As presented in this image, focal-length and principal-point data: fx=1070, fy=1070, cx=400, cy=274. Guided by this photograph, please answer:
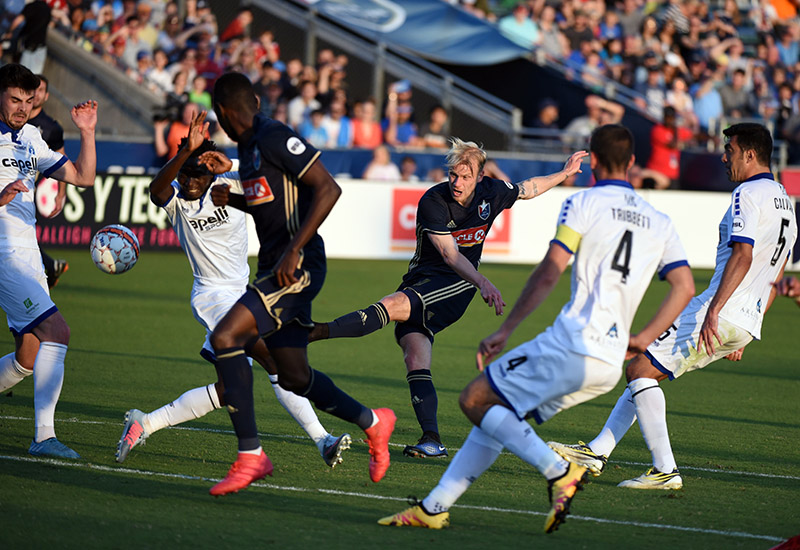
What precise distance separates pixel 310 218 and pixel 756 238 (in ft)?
9.31

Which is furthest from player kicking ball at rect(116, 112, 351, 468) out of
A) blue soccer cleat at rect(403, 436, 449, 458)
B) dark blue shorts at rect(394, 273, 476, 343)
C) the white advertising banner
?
the white advertising banner

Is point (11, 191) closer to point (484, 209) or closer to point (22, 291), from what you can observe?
point (22, 291)

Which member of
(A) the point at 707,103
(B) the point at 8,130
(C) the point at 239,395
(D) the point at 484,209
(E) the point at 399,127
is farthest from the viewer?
(A) the point at 707,103

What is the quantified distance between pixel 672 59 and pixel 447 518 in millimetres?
22698

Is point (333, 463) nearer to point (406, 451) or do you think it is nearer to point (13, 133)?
point (406, 451)

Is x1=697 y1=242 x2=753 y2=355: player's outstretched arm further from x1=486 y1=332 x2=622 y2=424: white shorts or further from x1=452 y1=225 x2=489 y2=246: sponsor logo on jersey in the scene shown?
x1=452 y1=225 x2=489 y2=246: sponsor logo on jersey

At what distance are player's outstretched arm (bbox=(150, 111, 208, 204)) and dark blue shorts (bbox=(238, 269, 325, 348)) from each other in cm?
88

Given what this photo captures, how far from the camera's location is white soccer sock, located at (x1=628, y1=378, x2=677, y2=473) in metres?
6.36

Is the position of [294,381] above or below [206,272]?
below

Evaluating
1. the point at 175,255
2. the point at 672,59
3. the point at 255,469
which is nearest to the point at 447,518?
the point at 255,469

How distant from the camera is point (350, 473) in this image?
6.43 metres

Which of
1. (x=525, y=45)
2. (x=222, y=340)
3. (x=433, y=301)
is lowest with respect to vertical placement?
(x=525, y=45)

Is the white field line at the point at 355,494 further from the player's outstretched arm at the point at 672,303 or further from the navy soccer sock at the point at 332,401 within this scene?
the player's outstretched arm at the point at 672,303

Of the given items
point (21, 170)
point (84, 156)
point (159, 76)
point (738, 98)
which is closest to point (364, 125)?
point (159, 76)
